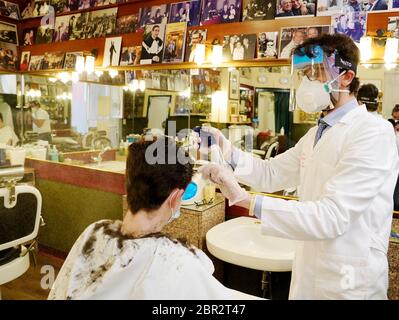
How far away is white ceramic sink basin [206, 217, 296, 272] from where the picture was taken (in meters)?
1.90

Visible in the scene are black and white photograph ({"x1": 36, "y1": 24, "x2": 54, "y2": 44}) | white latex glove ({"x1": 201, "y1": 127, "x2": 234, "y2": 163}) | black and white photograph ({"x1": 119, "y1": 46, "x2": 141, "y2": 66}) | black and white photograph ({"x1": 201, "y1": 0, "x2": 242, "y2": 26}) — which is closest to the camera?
white latex glove ({"x1": 201, "y1": 127, "x2": 234, "y2": 163})

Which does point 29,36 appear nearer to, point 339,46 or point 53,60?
point 53,60

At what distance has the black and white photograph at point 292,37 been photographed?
7.82ft

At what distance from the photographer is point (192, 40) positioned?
290cm

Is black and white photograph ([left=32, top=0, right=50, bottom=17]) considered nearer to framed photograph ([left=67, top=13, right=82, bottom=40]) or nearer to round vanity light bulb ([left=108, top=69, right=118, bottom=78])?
framed photograph ([left=67, top=13, right=82, bottom=40])

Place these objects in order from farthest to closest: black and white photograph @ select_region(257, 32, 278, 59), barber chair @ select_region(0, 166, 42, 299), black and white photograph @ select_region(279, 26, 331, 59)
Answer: black and white photograph @ select_region(257, 32, 278, 59) → black and white photograph @ select_region(279, 26, 331, 59) → barber chair @ select_region(0, 166, 42, 299)

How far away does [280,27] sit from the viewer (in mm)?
2514

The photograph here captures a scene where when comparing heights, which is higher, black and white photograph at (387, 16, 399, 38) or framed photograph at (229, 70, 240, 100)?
black and white photograph at (387, 16, 399, 38)

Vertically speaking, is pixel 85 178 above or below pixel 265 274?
above

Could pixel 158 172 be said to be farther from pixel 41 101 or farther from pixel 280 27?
pixel 41 101

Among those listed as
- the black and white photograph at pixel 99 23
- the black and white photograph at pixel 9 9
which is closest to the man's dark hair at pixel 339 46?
the black and white photograph at pixel 99 23

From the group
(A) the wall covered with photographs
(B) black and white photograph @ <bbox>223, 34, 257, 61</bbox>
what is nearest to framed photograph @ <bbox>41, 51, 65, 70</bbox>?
(A) the wall covered with photographs
